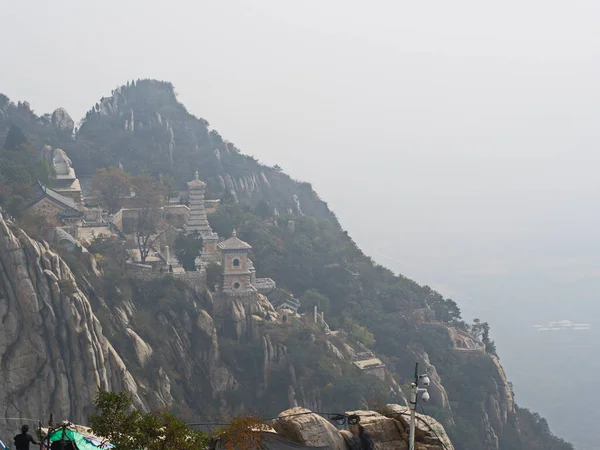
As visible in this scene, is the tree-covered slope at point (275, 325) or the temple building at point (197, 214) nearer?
the tree-covered slope at point (275, 325)

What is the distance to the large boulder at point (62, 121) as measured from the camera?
306 feet

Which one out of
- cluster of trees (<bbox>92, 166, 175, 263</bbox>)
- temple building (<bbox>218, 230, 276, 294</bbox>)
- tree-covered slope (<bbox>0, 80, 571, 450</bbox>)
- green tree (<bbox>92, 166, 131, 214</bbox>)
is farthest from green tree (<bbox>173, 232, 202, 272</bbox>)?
green tree (<bbox>92, 166, 131, 214</bbox>)

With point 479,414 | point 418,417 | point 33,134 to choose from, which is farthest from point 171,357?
point 33,134

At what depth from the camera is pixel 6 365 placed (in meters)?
43.0

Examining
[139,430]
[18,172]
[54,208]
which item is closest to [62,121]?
[18,172]

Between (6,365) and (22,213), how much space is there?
Answer: 46.5 feet

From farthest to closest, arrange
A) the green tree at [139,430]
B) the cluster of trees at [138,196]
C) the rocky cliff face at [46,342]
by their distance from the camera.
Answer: the cluster of trees at [138,196], the rocky cliff face at [46,342], the green tree at [139,430]

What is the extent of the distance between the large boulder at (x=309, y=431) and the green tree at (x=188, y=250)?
125 feet

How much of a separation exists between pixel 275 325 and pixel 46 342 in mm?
17493

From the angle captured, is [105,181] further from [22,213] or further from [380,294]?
[380,294]

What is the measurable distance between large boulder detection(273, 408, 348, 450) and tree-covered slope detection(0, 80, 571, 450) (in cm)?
2948

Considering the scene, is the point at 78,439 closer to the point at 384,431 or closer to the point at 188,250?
the point at 384,431

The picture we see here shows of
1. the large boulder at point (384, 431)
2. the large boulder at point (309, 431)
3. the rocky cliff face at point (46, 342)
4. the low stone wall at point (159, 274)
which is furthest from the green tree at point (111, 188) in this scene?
the large boulder at point (384, 431)

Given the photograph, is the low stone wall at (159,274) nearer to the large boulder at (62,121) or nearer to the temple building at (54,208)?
the temple building at (54,208)
